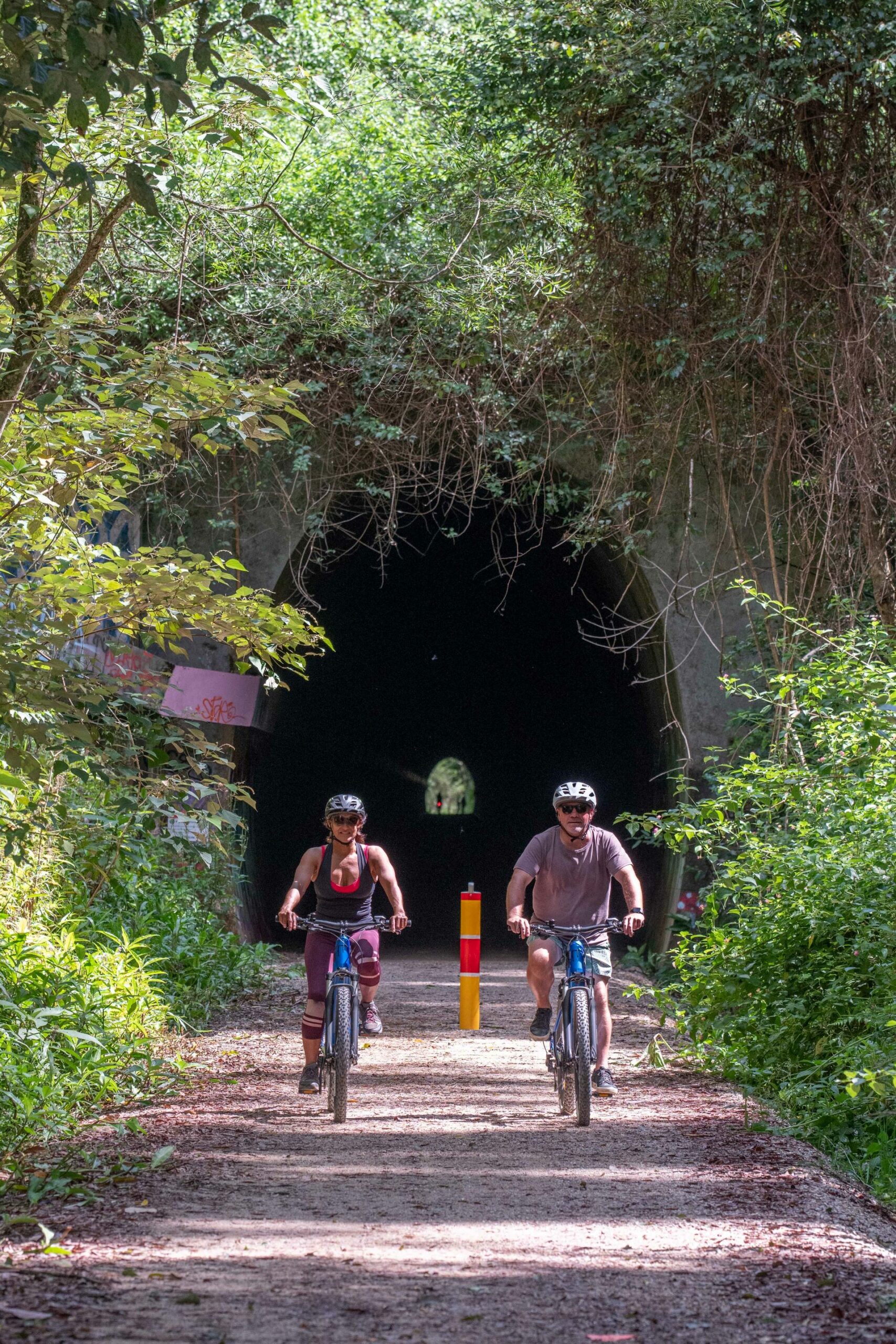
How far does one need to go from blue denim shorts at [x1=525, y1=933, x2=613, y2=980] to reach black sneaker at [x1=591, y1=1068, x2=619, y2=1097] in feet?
1.51

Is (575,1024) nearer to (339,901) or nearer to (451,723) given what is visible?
(339,901)

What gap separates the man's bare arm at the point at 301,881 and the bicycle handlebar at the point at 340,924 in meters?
0.06

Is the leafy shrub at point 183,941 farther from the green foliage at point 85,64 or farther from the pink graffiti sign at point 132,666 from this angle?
the green foliage at point 85,64

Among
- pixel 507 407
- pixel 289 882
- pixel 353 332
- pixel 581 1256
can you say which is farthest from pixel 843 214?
pixel 289 882

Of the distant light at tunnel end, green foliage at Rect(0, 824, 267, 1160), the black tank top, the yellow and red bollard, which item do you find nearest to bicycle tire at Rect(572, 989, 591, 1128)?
the black tank top

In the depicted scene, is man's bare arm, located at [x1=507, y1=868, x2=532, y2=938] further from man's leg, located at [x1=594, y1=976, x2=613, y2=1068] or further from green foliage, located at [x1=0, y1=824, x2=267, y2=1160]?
green foliage, located at [x1=0, y1=824, x2=267, y2=1160]

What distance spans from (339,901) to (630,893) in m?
1.45

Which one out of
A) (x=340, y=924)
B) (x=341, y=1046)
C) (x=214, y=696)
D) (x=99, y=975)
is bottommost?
(x=341, y=1046)

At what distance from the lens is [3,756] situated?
4.55m

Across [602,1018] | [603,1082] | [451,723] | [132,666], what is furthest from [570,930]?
[451,723]

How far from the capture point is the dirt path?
3215 mm

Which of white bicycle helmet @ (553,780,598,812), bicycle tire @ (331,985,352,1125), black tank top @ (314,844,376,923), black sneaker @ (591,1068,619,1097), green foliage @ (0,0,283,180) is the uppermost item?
green foliage @ (0,0,283,180)

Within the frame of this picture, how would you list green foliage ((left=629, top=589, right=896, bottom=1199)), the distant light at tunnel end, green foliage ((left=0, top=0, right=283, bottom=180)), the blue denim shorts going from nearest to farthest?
1. green foliage ((left=0, top=0, right=283, bottom=180))
2. green foliage ((left=629, top=589, right=896, bottom=1199))
3. the blue denim shorts
4. the distant light at tunnel end

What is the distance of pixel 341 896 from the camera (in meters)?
6.33
